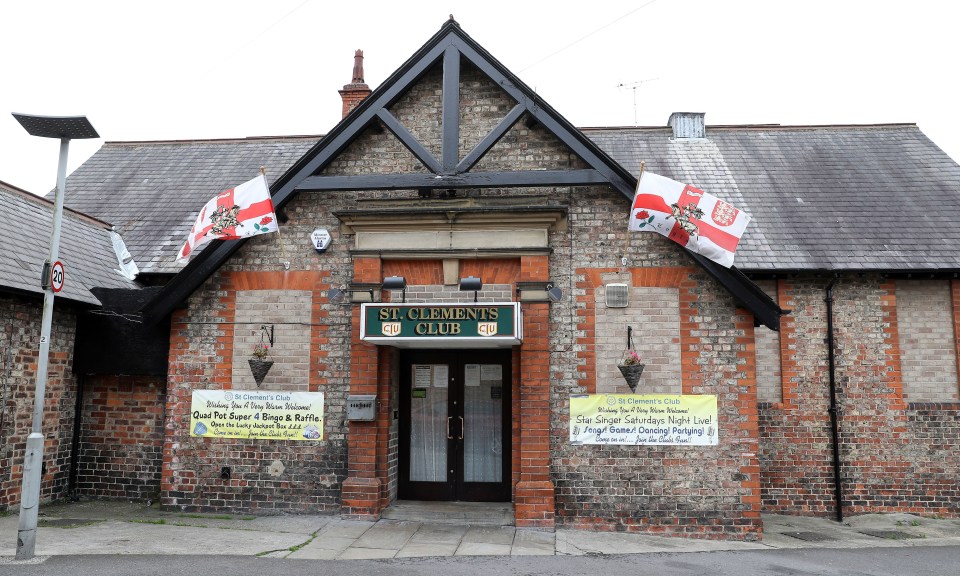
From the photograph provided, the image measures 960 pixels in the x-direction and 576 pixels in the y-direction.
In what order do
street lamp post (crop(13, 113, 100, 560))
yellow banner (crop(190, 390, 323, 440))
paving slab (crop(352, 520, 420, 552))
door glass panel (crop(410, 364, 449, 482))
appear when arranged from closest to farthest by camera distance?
street lamp post (crop(13, 113, 100, 560)) < paving slab (crop(352, 520, 420, 552)) < yellow banner (crop(190, 390, 323, 440)) < door glass panel (crop(410, 364, 449, 482))

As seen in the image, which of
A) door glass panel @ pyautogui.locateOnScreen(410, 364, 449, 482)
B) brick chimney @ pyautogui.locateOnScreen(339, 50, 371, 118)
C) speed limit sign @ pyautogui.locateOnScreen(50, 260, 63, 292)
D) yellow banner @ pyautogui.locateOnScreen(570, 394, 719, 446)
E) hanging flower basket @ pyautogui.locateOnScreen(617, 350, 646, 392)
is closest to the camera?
speed limit sign @ pyautogui.locateOnScreen(50, 260, 63, 292)

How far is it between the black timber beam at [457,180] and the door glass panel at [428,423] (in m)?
2.83

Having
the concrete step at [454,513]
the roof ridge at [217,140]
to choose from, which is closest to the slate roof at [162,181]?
the roof ridge at [217,140]

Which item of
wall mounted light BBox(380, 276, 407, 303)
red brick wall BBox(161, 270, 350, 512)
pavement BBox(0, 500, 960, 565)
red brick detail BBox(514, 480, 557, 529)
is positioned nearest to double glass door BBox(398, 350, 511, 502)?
pavement BBox(0, 500, 960, 565)

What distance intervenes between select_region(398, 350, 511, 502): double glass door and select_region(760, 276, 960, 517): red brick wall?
4538 millimetres

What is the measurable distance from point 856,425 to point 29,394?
42.0 feet

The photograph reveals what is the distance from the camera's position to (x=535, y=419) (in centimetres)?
897

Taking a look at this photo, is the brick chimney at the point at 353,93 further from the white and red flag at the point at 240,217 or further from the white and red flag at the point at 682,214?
the white and red flag at the point at 682,214

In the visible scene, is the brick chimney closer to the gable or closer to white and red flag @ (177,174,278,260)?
the gable

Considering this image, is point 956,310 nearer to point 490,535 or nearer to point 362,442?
point 490,535

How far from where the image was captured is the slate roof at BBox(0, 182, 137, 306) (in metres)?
9.20

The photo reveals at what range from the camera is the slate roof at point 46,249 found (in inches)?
362

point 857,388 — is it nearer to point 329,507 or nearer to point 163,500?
point 329,507

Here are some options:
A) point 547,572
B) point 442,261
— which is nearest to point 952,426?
point 547,572
